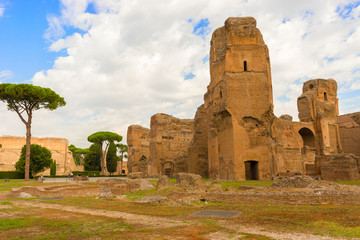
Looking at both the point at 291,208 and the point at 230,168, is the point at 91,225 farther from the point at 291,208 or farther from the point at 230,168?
the point at 230,168

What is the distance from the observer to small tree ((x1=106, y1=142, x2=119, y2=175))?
42281mm

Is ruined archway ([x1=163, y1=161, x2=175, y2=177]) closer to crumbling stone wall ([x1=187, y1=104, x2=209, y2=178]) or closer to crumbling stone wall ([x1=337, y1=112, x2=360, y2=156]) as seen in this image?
crumbling stone wall ([x1=187, y1=104, x2=209, y2=178])

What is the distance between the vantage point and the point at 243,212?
5789mm

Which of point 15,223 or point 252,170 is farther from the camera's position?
point 252,170

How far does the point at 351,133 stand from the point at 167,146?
807 inches

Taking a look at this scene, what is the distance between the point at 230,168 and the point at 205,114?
826 centimetres

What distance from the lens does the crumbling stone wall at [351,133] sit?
29066mm

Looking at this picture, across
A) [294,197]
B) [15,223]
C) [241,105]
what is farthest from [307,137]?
[15,223]

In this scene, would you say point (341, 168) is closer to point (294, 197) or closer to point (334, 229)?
point (294, 197)

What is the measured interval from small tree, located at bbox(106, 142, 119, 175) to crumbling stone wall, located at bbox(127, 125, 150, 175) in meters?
9.88

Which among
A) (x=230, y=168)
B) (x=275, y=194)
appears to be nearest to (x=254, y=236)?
(x=275, y=194)

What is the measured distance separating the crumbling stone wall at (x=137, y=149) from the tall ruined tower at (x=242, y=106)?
52.3ft

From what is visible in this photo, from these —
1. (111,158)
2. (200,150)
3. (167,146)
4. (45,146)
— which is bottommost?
(111,158)

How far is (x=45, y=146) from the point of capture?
41.9 meters
